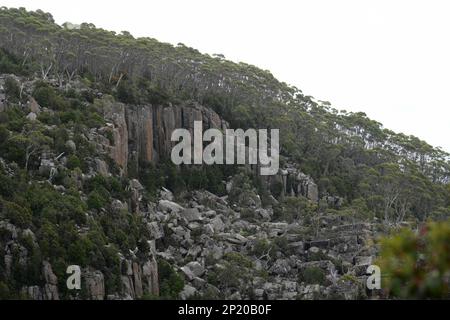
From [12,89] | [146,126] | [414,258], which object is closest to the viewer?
[414,258]

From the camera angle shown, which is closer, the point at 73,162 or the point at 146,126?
the point at 73,162

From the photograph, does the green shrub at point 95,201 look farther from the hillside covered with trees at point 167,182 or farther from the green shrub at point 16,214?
the green shrub at point 16,214

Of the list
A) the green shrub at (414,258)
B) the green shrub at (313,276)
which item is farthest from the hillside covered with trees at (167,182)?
the green shrub at (414,258)

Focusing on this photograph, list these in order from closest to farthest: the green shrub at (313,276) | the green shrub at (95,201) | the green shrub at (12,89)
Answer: the green shrub at (95,201) < the green shrub at (313,276) < the green shrub at (12,89)

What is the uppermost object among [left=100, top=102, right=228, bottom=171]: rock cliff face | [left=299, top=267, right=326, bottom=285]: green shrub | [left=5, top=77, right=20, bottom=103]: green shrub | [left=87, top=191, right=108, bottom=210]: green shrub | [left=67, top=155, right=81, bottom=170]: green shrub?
[left=5, top=77, right=20, bottom=103]: green shrub

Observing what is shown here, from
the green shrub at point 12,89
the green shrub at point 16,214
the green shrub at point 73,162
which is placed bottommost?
the green shrub at point 16,214

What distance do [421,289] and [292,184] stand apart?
55631 millimetres

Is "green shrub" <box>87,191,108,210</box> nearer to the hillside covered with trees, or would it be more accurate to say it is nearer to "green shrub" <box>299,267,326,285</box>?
the hillside covered with trees

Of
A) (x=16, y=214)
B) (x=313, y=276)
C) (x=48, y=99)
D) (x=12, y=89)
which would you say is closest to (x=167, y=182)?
(x=48, y=99)

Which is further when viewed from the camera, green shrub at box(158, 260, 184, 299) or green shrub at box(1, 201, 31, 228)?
green shrub at box(158, 260, 184, 299)

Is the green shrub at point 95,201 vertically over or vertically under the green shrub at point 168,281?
over

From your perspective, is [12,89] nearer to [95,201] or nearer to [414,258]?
[95,201]

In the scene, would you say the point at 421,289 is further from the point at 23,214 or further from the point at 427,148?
the point at 427,148

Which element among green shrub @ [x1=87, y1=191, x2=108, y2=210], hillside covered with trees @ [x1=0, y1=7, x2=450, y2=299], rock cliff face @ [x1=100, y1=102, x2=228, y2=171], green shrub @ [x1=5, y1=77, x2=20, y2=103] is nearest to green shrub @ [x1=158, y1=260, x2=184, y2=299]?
hillside covered with trees @ [x1=0, y1=7, x2=450, y2=299]
